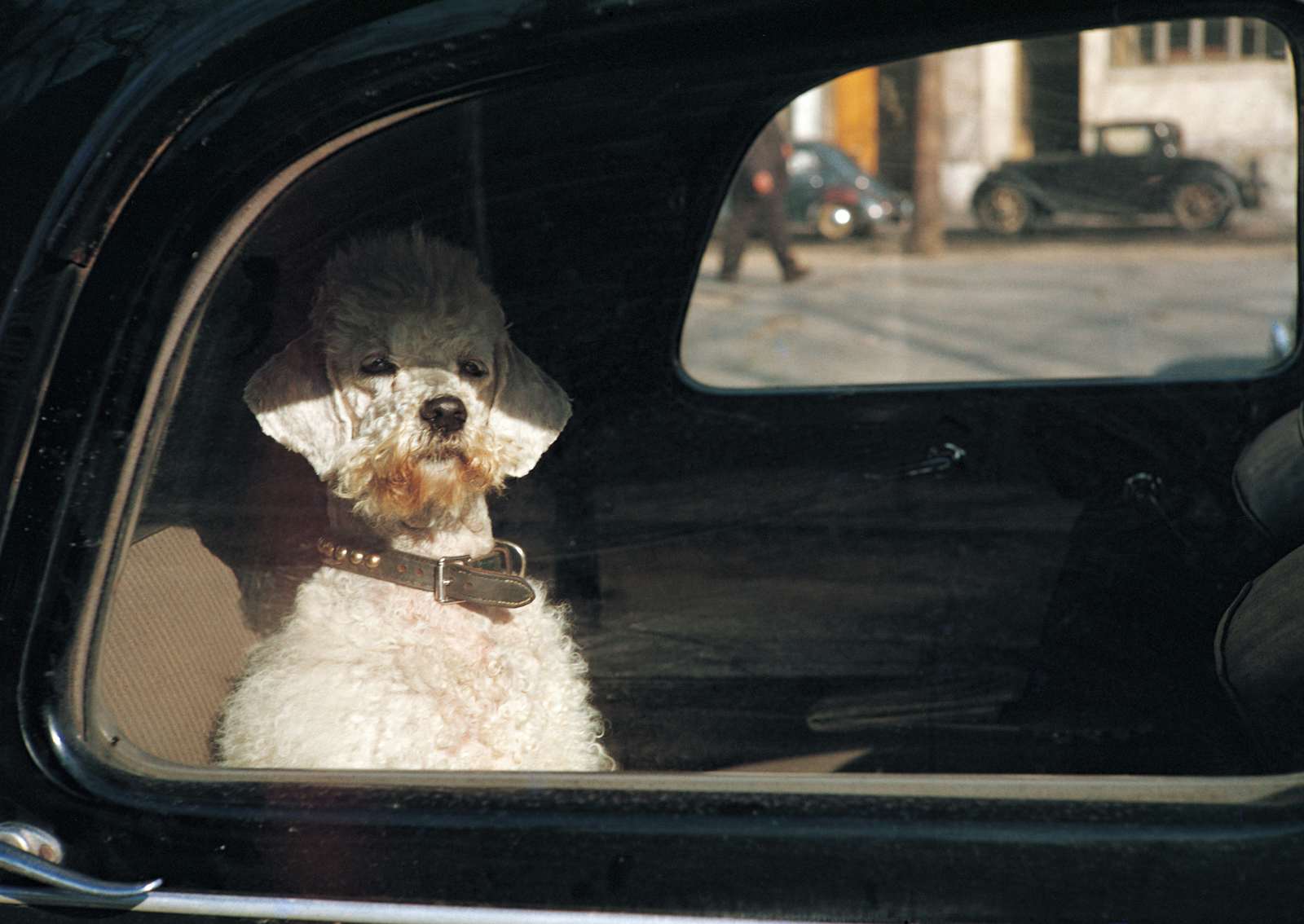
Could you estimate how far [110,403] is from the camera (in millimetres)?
1246

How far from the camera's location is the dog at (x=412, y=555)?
5.31 feet

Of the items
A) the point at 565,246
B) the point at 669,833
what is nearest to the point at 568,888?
the point at 669,833

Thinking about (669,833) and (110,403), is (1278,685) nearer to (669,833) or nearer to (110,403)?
(669,833)

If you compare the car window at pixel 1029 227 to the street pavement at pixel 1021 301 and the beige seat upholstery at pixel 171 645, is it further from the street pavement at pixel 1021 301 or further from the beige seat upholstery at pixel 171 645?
the beige seat upholstery at pixel 171 645

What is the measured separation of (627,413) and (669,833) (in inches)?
57.5

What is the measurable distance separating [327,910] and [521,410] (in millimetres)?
905

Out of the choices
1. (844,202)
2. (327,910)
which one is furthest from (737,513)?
(844,202)

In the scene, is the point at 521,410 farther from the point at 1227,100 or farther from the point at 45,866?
the point at 1227,100

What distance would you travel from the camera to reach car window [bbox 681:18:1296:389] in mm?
2875

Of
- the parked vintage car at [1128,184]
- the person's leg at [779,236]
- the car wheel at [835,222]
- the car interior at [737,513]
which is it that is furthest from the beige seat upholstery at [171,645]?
the car wheel at [835,222]

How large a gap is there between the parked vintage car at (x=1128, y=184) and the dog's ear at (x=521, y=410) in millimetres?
4041

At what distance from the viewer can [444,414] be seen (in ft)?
6.13

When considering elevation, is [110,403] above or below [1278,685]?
above

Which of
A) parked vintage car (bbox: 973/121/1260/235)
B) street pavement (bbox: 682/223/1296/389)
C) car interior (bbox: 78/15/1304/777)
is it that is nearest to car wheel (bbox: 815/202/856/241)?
street pavement (bbox: 682/223/1296/389)
